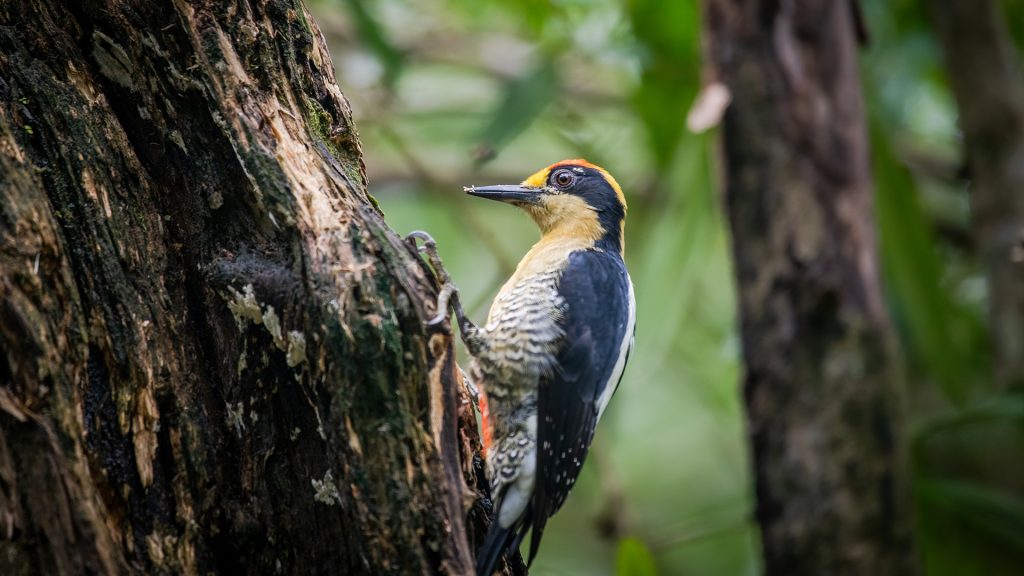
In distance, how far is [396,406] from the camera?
2295 millimetres

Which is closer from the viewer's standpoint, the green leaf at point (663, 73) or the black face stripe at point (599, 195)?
the black face stripe at point (599, 195)

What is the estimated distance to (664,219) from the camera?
5.02 meters

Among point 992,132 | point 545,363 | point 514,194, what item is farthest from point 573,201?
point 992,132

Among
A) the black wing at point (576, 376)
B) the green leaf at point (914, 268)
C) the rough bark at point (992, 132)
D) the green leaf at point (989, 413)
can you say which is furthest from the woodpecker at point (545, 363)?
the rough bark at point (992, 132)

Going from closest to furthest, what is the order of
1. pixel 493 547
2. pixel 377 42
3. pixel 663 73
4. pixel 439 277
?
pixel 493 547
pixel 439 277
pixel 377 42
pixel 663 73

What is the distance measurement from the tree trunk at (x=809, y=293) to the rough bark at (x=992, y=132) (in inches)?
41.7

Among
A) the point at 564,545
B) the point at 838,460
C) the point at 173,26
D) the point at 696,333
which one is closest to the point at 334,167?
the point at 173,26

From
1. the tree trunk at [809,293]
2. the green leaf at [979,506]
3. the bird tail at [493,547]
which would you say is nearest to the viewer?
the bird tail at [493,547]

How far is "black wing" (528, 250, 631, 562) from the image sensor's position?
3.14 m

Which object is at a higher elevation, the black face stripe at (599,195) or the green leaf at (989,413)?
the black face stripe at (599,195)

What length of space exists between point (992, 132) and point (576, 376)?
3.42 meters

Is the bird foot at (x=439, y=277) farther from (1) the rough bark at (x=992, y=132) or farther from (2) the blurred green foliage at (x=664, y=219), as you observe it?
(1) the rough bark at (x=992, y=132)

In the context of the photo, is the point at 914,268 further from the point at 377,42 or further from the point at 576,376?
the point at 377,42

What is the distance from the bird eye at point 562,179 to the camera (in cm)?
407
